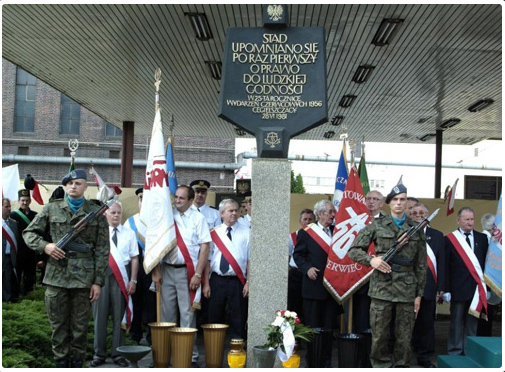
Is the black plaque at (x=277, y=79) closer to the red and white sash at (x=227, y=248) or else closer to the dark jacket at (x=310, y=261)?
the red and white sash at (x=227, y=248)

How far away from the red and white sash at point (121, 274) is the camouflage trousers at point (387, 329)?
2785 millimetres

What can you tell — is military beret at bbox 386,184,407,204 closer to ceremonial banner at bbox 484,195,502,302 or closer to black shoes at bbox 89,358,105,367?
ceremonial banner at bbox 484,195,502,302

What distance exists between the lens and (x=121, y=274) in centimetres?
817

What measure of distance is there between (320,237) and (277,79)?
2.48m

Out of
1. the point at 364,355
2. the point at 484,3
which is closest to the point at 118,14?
the point at 484,3

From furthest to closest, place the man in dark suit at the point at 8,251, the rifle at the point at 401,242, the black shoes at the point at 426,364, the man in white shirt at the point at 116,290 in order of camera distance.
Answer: the man in dark suit at the point at 8,251 → the black shoes at the point at 426,364 → the man in white shirt at the point at 116,290 → the rifle at the point at 401,242

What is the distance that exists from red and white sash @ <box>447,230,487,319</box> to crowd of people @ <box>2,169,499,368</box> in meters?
0.01

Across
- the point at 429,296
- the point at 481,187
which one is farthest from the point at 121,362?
the point at 481,187

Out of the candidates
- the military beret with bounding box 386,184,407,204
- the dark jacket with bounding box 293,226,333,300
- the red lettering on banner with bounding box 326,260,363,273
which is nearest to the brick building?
the dark jacket with bounding box 293,226,333,300

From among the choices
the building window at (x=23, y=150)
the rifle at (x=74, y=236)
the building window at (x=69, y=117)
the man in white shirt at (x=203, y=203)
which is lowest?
the rifle at (x=74, y=236)

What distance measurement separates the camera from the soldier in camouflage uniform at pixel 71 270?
693 cm

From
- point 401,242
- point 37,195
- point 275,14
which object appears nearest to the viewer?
point 275,14

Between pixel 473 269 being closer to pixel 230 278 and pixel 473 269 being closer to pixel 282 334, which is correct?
pixel 230 278

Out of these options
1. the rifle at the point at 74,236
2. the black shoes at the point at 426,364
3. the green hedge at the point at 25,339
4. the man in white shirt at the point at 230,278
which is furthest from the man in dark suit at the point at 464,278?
the green hedge at the point at 25,339
